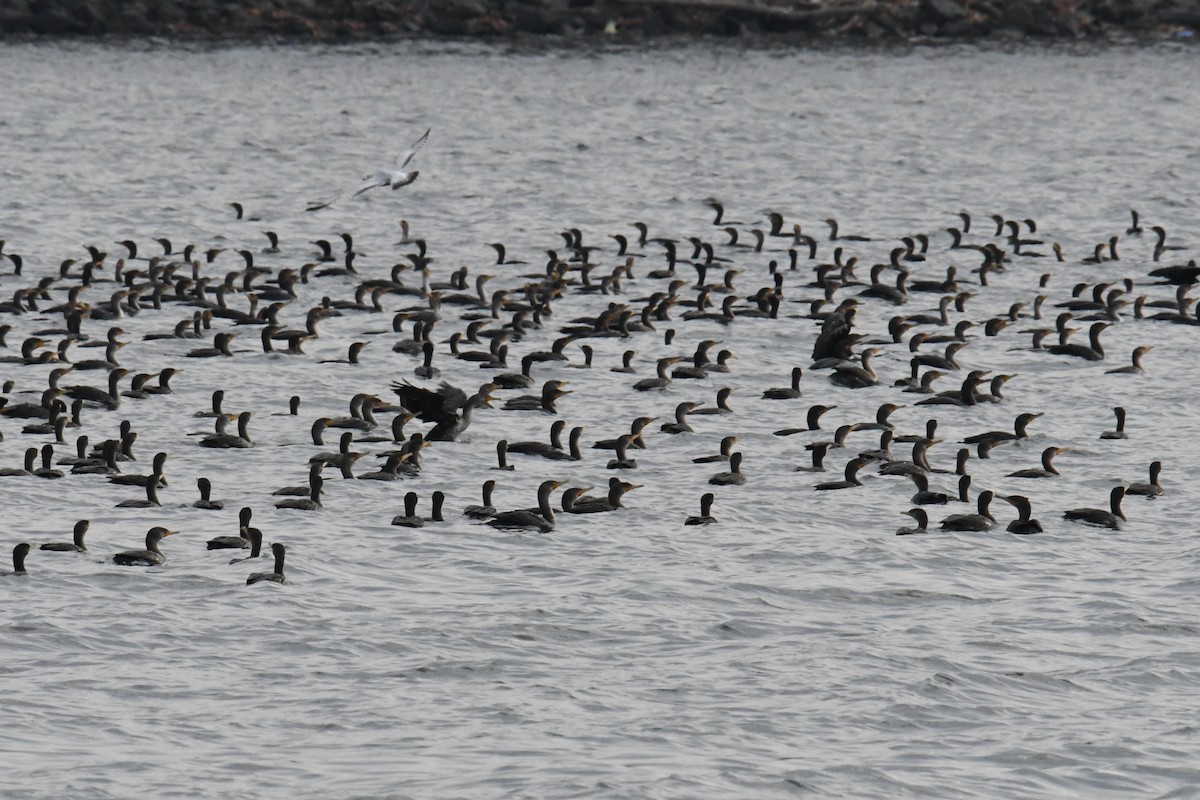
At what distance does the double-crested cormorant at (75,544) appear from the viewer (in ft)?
65.0

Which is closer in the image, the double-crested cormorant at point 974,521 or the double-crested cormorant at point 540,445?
the double-crested cormorant at point 974,521

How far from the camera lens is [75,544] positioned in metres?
20.0

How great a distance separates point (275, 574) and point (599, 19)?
7219cm

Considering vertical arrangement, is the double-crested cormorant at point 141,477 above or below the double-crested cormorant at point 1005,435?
below

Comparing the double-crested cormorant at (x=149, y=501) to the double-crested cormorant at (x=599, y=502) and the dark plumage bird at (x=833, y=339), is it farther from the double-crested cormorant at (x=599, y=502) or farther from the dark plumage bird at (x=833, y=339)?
the dark plumage bird at (x=833, y=339)

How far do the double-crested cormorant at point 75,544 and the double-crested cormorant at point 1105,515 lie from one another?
10.7 metres

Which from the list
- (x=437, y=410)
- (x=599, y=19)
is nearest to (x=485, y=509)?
(x=437, y=410)

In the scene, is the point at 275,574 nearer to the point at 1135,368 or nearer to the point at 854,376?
the point at 854,376

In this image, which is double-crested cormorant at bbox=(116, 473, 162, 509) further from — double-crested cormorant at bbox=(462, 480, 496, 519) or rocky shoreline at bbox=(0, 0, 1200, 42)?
rocky shoreline at bbox=(0, 0, 1200, 42)

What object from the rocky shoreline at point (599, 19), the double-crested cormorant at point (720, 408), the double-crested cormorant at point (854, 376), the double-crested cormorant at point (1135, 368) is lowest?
the double-crested cormorant at point (720, 408)

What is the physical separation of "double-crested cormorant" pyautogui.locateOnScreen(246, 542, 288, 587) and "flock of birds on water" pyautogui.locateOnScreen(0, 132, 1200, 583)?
0.09 ft

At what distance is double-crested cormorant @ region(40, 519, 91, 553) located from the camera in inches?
779

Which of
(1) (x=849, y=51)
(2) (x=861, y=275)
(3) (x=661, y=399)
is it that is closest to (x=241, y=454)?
(3) (x=661, y=399)

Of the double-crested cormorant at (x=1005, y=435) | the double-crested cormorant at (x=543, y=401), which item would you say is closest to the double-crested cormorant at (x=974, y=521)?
the double-crested cormorant at (x=1005, y=435)
